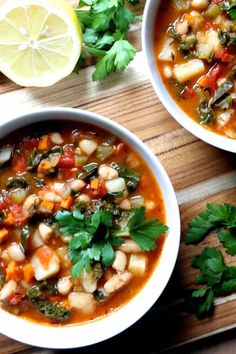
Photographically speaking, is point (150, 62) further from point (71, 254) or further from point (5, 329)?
point (5, 329)

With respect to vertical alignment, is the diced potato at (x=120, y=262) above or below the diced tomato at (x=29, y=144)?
below

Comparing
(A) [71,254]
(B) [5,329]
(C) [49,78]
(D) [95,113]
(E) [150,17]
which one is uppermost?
(E) [150,17]

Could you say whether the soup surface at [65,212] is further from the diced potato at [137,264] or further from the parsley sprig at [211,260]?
the parsley sprig at [211,260]

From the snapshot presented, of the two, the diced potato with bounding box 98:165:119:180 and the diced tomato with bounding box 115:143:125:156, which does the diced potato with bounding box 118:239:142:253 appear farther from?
the diced tomato with bounding box 115:143:125:156

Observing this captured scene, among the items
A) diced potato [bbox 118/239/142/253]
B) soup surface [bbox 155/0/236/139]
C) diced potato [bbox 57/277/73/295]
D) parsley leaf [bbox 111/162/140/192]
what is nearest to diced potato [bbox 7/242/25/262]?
diced potato [bbox 57/277/73/295]

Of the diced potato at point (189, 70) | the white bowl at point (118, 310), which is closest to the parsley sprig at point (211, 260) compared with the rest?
the white bowl at point (118, 310)

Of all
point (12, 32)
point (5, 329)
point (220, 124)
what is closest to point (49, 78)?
point (12, 32)

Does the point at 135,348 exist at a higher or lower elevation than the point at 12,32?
lower
